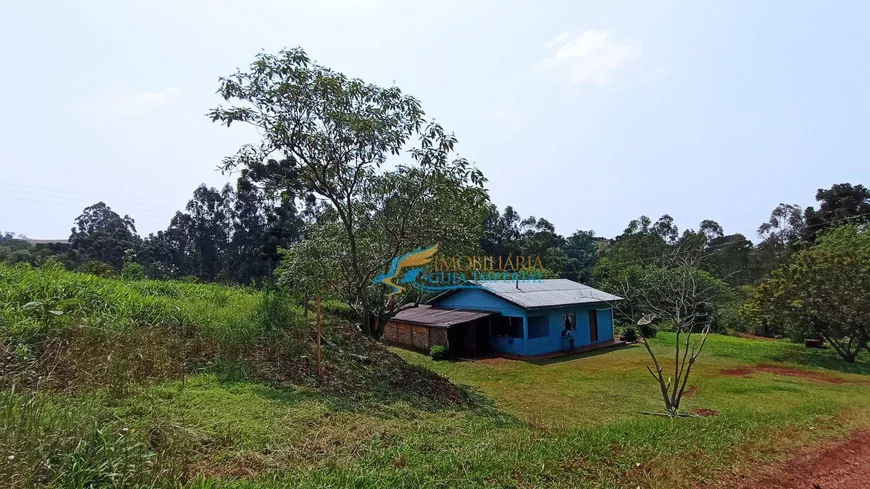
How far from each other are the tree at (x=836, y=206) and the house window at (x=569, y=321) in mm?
15613

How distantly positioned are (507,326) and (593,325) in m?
5.00

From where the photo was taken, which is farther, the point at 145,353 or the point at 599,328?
the point at 599,328

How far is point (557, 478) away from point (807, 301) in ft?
58.7

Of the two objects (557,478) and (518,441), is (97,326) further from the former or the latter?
(557,478)

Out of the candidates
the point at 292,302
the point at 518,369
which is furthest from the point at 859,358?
the point at 292,302

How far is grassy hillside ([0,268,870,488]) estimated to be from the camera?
305 centimetres

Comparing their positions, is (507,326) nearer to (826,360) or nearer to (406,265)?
(406,265)

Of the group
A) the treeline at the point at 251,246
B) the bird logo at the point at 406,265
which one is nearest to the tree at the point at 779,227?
the treeline at the point at 251,246

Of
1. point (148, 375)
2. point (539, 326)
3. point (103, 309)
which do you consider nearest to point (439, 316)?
point (539, 326)

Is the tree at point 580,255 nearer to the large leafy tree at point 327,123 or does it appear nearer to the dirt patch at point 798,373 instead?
the dirt patch at point 798,373

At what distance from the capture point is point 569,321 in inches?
743

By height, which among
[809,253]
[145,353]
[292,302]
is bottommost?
[145,353]

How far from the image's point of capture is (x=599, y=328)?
67.3 feet

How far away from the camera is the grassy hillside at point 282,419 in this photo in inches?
120
